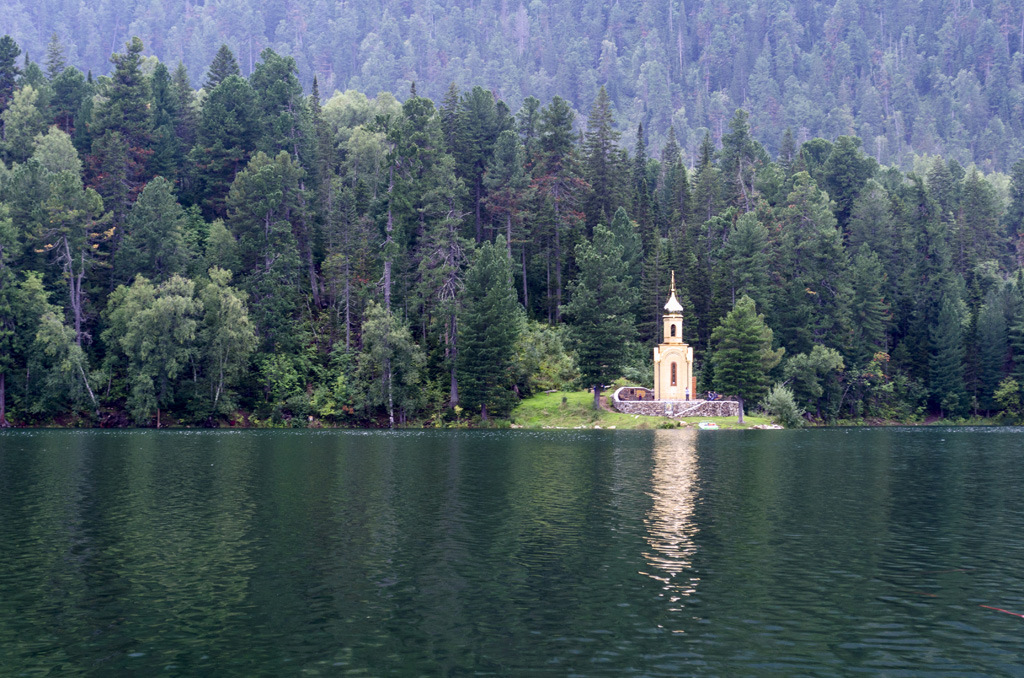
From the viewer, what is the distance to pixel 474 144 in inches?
5241

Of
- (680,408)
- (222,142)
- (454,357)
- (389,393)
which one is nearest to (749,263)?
(680,408)

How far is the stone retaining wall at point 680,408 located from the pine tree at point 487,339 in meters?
13.2

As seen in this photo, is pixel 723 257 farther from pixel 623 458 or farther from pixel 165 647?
pixel 165 647

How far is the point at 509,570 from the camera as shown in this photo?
28.8 meters

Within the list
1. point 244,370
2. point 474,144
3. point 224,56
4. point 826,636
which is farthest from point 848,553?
point 224,56

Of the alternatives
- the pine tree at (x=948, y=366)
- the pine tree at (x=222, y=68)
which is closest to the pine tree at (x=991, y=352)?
the pine tree at (x=948, y=366)

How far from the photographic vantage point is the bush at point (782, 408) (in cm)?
10588


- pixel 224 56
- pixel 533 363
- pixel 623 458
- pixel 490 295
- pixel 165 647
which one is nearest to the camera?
pixel 165 647

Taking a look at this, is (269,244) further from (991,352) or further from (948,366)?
Answer: (991,352)

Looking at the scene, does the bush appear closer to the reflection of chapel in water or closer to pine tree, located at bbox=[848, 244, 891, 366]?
the reflection of chapel in water

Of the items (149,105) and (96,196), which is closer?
(96,196)

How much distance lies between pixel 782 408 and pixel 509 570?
8312cm

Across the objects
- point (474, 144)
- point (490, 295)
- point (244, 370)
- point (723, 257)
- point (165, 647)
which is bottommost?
point (165, 647)

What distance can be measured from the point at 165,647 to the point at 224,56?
13718 cm
